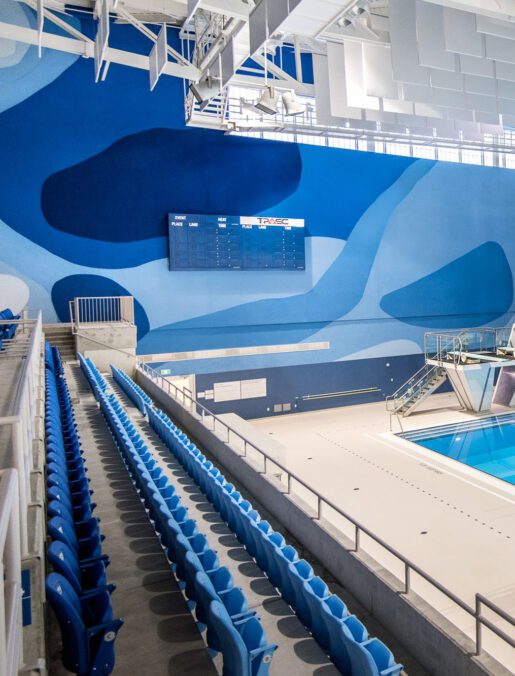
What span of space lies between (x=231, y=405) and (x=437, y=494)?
6.48 meters

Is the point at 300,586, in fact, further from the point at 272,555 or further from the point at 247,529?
the point at 247,529

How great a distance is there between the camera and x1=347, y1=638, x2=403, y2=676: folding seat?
2.56m

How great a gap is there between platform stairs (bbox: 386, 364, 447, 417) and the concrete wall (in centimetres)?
1064

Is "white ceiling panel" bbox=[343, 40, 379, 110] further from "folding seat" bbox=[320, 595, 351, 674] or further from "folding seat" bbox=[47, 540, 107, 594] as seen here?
"folding seat" bbox=[47, 540, 107, 594]

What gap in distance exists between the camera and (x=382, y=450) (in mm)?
12258

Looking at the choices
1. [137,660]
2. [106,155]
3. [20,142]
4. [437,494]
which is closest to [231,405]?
[437,494]

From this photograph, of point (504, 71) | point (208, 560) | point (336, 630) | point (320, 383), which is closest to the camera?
point (336, 630)

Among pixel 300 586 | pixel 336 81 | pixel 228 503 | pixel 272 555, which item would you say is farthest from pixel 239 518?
pixel 336 81

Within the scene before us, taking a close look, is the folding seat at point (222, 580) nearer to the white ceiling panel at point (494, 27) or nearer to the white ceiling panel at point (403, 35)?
the white ceiling panel at point (403, 35)

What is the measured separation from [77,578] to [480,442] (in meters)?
12.5

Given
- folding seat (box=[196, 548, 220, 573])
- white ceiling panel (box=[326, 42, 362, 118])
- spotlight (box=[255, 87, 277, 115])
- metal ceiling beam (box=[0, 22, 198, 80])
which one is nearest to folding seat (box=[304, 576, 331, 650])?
folding seat (box=[196, 548, 220, 573])

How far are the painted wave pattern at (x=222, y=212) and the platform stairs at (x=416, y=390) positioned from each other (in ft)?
3.36

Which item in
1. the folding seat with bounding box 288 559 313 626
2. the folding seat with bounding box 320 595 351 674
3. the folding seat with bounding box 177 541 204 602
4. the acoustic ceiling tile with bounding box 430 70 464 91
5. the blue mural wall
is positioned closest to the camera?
the folding seat with bounding box 320 595 351 674

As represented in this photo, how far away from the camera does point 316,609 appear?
3.08 meters
